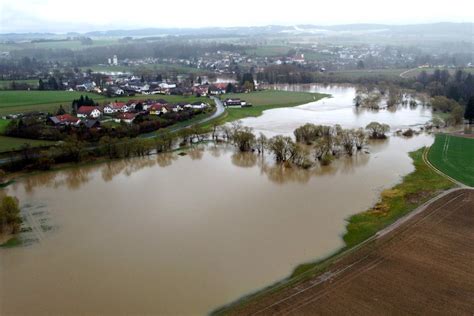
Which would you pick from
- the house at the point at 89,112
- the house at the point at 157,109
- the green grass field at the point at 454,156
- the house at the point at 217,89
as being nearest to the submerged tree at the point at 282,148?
the green grass field at the point at 454,156

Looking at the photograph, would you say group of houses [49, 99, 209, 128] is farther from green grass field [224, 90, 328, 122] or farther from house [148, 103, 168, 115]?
green grass field [224, 90, 328, 122]

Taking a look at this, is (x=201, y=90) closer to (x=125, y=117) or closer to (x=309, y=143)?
(x=125, y=117)

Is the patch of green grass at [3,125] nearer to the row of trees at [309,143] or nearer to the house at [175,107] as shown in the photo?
the house at [175,107]

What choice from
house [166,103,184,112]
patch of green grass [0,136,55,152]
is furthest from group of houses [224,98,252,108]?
patch of green grass [0,136,55,152]

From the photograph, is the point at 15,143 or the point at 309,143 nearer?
the point at 15,143

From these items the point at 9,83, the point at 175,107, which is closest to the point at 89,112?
the point at 175,107

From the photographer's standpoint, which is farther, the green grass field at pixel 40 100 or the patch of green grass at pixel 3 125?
the green grass field at pixel 40 100
